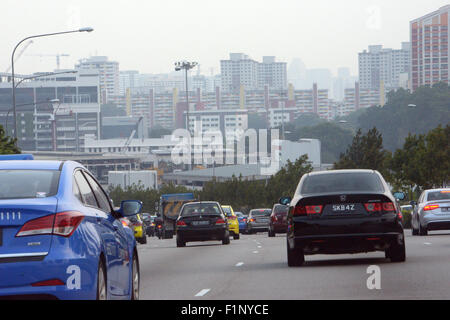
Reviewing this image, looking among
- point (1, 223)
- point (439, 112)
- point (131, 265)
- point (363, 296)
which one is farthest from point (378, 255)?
point (439, 112)

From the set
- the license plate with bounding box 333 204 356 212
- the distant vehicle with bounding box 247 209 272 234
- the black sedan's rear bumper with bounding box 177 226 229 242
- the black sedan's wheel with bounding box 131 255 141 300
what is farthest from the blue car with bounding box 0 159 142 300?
the distant vehicle with bounding box 247 209 272 234

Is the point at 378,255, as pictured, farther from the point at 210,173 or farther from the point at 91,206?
the point at 210,173

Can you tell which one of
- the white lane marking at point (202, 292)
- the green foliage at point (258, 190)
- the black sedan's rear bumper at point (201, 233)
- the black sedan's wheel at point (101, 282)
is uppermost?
the black sedan's wheel at point (101, 282)

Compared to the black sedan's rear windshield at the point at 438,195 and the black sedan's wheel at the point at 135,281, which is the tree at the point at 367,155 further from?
the black sedan's wheel at the point at 135,281

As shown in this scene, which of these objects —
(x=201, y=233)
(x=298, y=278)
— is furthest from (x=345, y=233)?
(x=201, y=233)

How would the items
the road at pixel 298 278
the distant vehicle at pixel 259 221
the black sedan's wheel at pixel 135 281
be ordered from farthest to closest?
the distant vehicle at pixel 259 221, the road at pixel 298 278, the black sedan's wheel at pixel 135 281

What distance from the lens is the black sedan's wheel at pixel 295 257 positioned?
721 inches

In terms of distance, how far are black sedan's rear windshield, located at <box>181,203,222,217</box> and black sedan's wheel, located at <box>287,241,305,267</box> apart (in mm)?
14828

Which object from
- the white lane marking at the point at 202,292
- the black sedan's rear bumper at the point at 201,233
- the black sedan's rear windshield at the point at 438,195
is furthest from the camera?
the black sedan's rear bumper at the point at 201,233

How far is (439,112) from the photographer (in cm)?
19312

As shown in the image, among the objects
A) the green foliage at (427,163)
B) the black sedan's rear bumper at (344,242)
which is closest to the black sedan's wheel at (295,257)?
the black sedan's rear bumper at (344,242)

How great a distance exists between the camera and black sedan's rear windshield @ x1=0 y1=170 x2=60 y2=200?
29.5 feet

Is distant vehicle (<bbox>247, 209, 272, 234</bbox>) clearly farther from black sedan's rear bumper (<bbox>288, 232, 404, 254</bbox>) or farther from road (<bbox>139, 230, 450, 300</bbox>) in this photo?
black sedan's rear bumper (<bbox>288, 232, 404, 254</bbox>)
